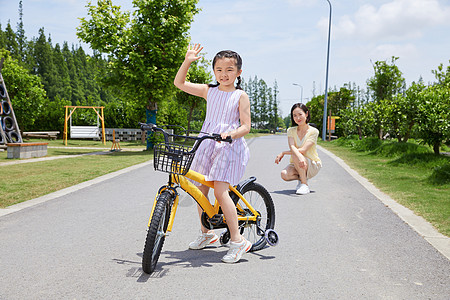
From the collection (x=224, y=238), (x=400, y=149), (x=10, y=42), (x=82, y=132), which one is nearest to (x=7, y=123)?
(x=82, y=132)

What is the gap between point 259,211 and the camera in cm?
469

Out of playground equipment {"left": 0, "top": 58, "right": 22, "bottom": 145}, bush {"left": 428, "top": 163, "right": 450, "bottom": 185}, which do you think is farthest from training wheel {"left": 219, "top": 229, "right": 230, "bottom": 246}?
playground equipment {"left": 0, "top": 58, "right": 22, "bottom": 145}

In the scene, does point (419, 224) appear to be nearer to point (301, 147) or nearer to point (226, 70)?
point (301, 147)

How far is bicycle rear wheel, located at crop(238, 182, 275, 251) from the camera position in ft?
14.6

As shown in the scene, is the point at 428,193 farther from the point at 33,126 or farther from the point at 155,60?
the point at 33,126

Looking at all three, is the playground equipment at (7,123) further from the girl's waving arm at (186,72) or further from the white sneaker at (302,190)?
the girl's waving arm at (186,72)

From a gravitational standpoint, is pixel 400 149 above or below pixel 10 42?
below

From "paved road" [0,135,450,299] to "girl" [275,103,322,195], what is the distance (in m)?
1.29

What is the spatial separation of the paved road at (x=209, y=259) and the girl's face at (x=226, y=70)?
1.13 m

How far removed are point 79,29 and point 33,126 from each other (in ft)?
57.5

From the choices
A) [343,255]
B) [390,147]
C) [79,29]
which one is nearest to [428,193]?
[343,255]

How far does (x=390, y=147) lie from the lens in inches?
676

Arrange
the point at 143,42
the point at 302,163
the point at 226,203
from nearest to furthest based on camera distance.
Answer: the point at 226,203, the point at 302,163, the point at 143,42

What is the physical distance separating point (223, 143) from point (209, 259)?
1.10m
